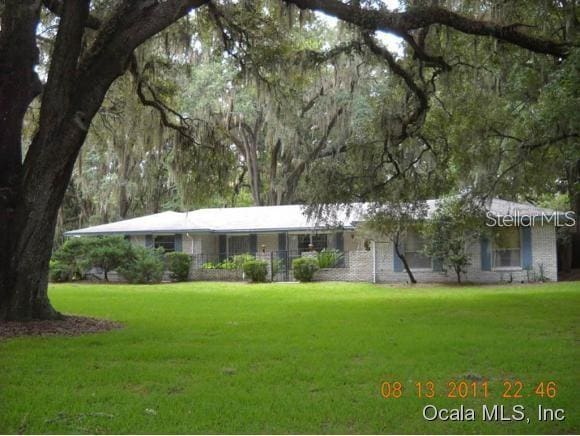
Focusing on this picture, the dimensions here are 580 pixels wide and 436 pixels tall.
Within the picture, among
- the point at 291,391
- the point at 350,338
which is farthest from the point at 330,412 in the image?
A: the point at 350,338

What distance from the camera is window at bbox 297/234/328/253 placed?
27859 mm

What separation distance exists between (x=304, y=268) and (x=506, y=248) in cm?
765

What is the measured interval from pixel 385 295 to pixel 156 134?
8066mm

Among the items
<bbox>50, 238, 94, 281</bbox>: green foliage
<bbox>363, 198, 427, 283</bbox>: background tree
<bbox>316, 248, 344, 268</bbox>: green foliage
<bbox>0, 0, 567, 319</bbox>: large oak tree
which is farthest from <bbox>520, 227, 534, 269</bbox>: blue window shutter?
<bbox>50, 238, 94, 281</bbox>: green foliage

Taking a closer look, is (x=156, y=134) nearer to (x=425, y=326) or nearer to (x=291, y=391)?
(x=425, y=326)

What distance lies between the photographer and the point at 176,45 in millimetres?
14391

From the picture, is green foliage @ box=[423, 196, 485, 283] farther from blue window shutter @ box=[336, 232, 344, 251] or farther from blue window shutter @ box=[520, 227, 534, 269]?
Answer: blue window shutter @ box=[336, 232, 344, 251]

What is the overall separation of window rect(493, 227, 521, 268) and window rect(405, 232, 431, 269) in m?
2.53

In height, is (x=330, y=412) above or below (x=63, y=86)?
below

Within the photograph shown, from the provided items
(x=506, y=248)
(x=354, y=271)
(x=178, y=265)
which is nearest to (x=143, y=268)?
(x=178, y=265)

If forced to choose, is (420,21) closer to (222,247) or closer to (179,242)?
(179,242)

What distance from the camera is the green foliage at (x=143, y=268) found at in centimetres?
2539

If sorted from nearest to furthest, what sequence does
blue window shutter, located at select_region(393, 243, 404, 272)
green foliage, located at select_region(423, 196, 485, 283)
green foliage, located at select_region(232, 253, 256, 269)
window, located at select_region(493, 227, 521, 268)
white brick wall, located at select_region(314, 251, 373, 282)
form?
green foliage, located at select_region(423, 196, 485, 283)
window, located at select_region(493, 227, 521, 268)
blue window shutter, located at select_region(393, 243, 404, 272)
white brick wall, located at select_region(314, 251, 373, 282)
green foliage, located at select_region(232, 253, 256, 269)

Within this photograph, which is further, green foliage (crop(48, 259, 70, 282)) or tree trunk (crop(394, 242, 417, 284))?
green foliage (crop(48, 259, 70, 282))
